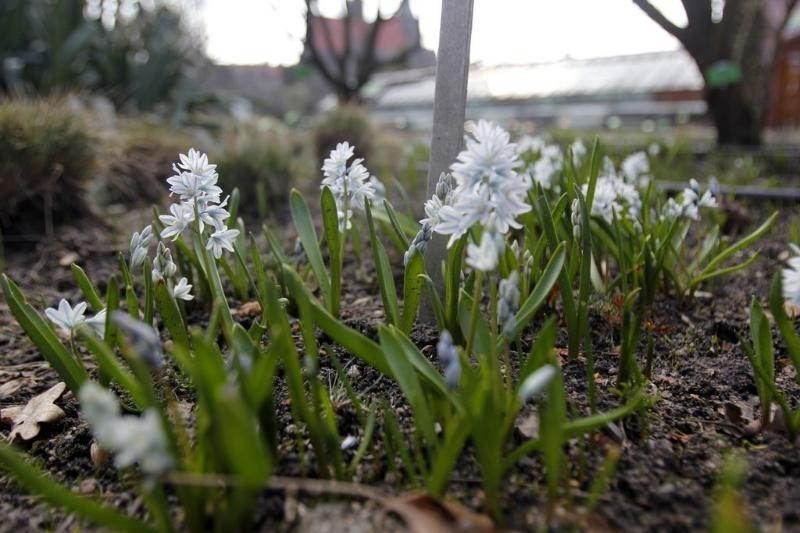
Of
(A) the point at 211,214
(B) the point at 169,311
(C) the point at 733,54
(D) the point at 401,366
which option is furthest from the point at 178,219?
(C) the point at 733,54

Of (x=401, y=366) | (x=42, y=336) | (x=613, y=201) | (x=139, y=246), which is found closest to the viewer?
(x=401, y=366)

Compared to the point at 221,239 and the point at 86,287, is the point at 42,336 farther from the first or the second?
the point at 221,239

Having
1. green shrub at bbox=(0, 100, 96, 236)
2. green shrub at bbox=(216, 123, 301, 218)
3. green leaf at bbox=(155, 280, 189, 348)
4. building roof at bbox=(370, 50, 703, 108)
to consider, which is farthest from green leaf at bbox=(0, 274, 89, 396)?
building roof at bbox=(370, 50, 703, 108)

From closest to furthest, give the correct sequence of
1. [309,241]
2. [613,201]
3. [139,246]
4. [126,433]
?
[126,433]
[139,246]
[309,241]
[613,201]

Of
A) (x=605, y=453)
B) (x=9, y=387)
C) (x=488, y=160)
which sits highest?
(x=488, y=160)

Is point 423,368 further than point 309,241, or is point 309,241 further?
point 309,241

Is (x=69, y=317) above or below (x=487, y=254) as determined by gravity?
below
